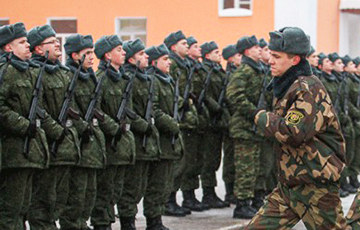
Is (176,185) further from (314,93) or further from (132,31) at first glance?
(132,31)

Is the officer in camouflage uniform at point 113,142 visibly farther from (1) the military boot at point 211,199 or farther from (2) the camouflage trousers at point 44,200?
(1) the military boot at point 211,199

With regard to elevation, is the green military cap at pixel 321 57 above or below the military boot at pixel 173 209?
above

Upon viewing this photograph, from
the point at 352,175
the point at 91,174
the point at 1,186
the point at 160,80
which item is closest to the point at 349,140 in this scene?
the point at 352,175

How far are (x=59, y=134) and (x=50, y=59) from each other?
0.73m

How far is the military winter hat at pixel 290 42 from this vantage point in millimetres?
8023

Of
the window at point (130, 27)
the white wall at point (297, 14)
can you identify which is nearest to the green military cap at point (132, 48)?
the white wall at point (297, 14)

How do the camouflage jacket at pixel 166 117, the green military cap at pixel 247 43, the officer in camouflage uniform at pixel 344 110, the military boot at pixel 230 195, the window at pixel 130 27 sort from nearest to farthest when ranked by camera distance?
the camouflage jacket at pixel 166 117 → the green military cap at pixel 247 43 → the military boot at pixel 230 195 → the officer in camouflage uniform at pixel 344 110 → the window at pixel 130 27

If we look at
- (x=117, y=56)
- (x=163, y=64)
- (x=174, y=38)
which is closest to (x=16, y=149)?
(x=117, y=56)

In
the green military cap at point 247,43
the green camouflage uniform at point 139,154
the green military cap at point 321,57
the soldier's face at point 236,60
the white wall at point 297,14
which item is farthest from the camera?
the white wall at point 297,14

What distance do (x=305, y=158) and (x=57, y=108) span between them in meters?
2.82

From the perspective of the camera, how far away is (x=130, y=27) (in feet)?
77.8

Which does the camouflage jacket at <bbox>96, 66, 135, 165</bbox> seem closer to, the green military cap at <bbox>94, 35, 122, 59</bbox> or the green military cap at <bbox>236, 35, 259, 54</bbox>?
the green military cap at <bbox>94, 35, 122, 59</bbox>

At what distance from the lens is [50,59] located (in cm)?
1005

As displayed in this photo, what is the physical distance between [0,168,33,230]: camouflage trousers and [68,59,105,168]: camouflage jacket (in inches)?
40.9
